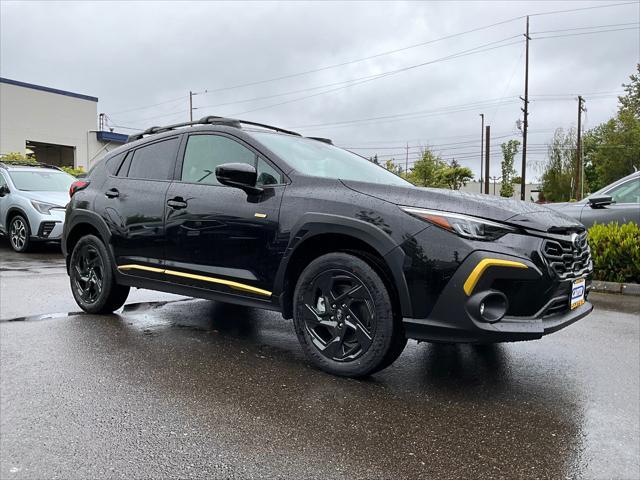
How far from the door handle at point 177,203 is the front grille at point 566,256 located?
103 inches

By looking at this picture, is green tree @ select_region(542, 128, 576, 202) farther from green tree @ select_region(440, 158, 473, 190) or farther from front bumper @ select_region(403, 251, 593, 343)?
front bumper @ select_region(403, 251, 593, 343)

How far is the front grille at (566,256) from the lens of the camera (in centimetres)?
315

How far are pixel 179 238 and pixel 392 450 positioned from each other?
7.90 feet

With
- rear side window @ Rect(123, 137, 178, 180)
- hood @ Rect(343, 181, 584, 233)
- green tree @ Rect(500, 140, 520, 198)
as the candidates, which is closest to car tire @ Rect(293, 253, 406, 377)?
hood @ Rect(343, 181, 584, 233)

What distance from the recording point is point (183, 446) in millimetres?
2590

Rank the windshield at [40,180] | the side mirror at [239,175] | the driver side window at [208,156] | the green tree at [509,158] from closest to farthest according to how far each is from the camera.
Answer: the side mirror at [239,175] < the driver side window at [208,156] < the windshield at [40,180] < the green tree at [509,158]

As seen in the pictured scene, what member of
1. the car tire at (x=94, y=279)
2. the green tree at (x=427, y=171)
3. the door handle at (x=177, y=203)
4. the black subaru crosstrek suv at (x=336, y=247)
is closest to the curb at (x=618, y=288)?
the black subaru crosstrek suv at (x=336, y=247)

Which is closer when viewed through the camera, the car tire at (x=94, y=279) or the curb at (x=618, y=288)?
the car tire at (x=94, y=279)

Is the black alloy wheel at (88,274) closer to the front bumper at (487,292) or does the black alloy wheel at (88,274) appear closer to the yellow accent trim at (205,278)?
the yellow accent trim at (205,278)

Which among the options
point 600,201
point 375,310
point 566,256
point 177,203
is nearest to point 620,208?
point 600,201

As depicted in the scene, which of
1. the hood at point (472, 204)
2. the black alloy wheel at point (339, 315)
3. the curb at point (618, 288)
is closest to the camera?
the hood at point (472, 204)

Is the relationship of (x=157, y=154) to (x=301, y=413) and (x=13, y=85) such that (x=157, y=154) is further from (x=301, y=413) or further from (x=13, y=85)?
(x=13, y=85)

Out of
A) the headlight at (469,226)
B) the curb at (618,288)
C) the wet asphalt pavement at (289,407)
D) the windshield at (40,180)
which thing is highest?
the windshield at (40,180)

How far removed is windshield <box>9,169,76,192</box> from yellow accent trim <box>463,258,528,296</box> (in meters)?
10.1
